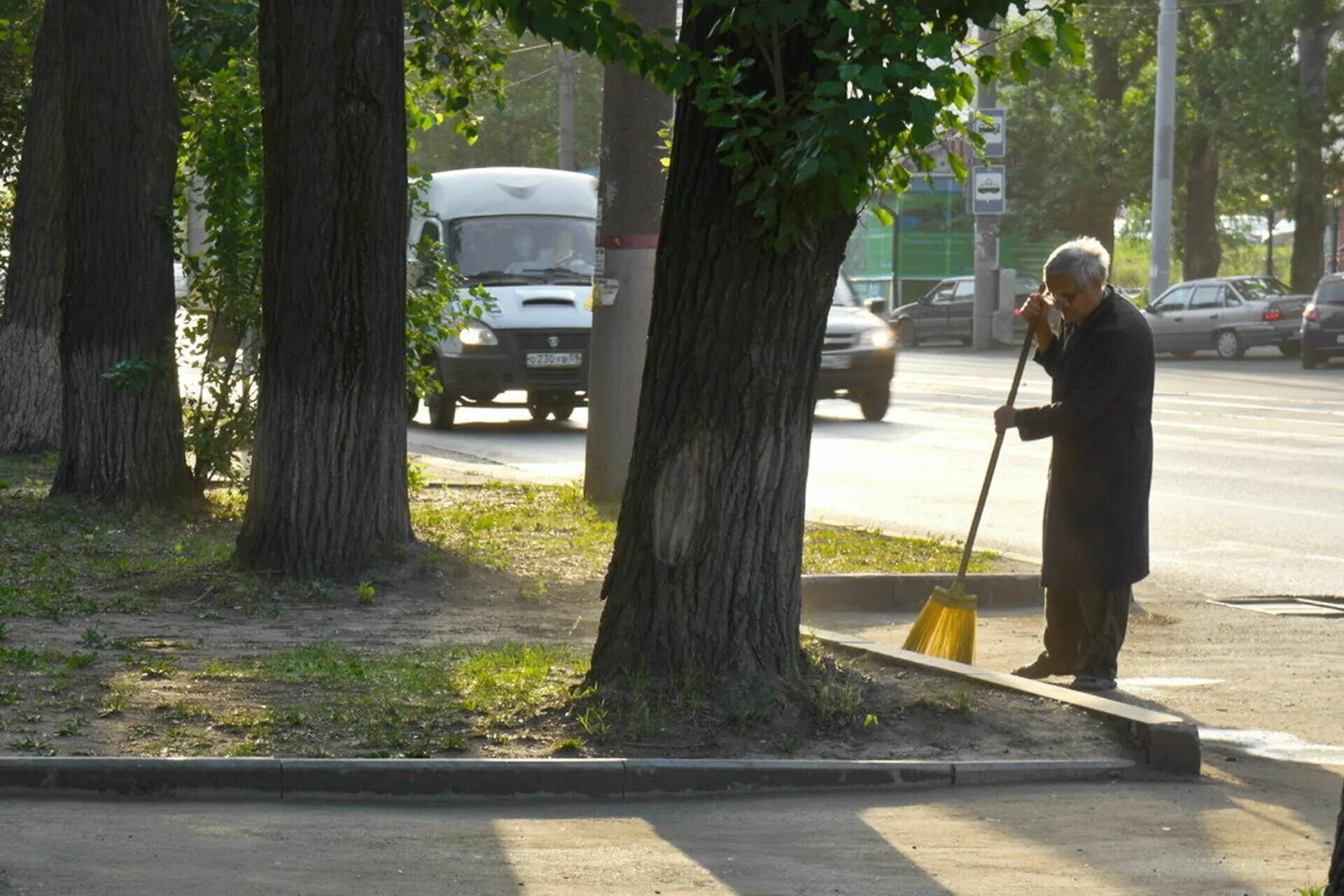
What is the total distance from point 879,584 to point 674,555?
12.0ft

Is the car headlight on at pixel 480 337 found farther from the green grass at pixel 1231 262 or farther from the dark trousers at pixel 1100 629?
the green grass at pixel 1231 262

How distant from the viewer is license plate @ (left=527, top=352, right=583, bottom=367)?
21078 mm

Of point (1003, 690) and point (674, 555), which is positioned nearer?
point (674, 555)

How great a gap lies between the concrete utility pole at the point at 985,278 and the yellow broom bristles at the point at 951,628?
103ft

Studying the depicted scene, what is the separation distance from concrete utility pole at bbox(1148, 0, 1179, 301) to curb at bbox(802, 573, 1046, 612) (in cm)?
2948

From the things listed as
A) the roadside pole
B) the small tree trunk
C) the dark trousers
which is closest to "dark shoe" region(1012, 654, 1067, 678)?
the dark trousers

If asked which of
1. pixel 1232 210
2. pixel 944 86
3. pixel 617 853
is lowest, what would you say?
Answer: pixel 617 853

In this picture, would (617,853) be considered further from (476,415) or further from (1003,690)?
(476,415)

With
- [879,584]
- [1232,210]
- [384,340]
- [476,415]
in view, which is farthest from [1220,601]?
[1232,210]

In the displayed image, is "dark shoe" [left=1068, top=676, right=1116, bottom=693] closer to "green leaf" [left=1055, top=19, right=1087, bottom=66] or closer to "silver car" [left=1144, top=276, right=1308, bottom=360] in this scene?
"green leaf" [left=1055, top=19, right=1087, bottom=66]

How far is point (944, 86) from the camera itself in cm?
631

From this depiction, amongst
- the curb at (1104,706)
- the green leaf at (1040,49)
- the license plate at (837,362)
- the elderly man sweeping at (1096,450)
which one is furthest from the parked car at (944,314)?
the green leaf at (1040,49)

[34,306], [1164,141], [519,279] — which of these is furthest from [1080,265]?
[1164,141]

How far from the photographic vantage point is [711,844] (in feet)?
18.3
